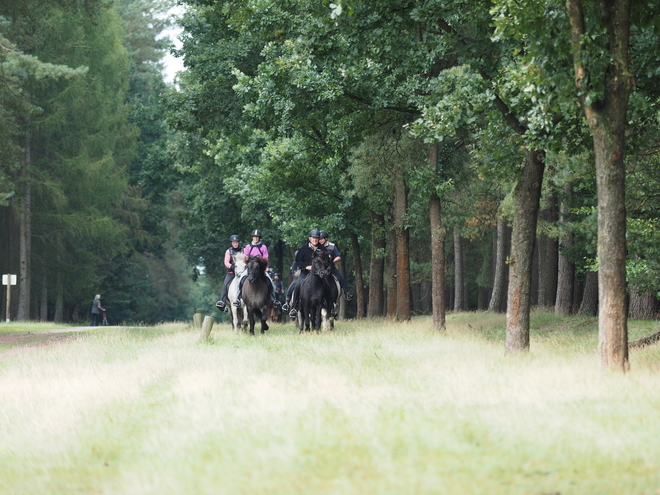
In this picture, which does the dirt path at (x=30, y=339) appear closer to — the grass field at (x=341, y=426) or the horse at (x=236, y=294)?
the horse at (x=236, y=294)

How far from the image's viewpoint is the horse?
2430 cm

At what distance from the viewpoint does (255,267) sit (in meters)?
23.1

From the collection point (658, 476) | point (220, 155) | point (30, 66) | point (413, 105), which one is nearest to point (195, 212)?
point (220, 155)

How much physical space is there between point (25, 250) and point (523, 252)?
3841 cm

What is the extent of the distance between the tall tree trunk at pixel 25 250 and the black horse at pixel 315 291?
93.0 ft

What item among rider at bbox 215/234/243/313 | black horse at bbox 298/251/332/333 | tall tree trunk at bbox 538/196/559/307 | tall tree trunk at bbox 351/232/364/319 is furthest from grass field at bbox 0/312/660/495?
tall tree trunk at bbox 351/232/364/319

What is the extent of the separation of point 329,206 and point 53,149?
24.5 meters

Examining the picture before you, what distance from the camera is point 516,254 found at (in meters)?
16.1

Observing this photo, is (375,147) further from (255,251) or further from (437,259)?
(255,251)

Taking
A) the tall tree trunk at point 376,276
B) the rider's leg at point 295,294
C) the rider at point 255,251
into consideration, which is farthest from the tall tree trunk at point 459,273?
the rider at point 255,251

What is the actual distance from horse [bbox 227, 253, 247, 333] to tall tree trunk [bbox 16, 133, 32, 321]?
86.0 feet

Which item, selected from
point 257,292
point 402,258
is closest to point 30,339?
point 257,292

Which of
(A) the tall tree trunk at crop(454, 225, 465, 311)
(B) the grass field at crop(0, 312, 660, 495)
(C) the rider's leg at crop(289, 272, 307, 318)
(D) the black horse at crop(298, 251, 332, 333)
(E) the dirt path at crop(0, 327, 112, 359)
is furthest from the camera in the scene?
(A) the tall tree trunk at crop(454, 225, 465, 311)

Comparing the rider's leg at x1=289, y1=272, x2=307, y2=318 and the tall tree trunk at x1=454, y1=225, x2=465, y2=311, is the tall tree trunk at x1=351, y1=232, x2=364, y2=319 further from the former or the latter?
the rider's leg at x1=289, y1=272, x2=307, y2=318
